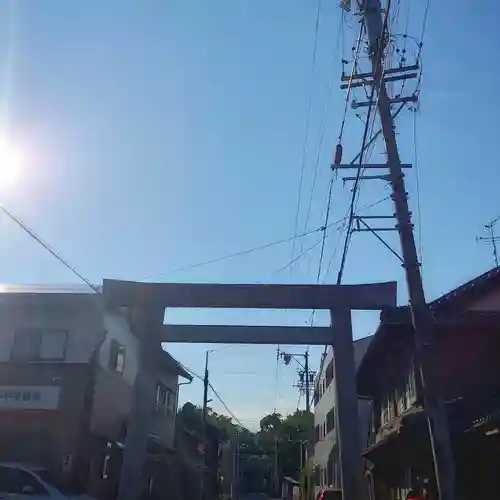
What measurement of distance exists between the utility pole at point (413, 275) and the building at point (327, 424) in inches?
906

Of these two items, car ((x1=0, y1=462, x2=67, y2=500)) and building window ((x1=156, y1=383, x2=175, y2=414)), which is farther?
building window ((x1=156, y1=383, x2=175, y2=414))

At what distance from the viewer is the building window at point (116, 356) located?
72.6 feet

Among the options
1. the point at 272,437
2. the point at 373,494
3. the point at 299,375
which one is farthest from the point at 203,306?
the point at 272,437

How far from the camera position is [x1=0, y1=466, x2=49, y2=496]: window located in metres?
14.0

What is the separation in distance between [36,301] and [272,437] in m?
74.4

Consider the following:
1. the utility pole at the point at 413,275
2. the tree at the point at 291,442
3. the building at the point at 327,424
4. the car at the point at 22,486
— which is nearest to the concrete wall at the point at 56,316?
the car at the point at 22,486

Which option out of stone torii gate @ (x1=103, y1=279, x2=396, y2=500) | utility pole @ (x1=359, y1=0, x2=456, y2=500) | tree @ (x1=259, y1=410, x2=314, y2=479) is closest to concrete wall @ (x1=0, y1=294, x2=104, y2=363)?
stone torii gate @ (x1=103, y1=279, x2=396, y2=500)

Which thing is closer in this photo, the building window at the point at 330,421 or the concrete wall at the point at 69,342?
the concrete wall at the point at 69,342

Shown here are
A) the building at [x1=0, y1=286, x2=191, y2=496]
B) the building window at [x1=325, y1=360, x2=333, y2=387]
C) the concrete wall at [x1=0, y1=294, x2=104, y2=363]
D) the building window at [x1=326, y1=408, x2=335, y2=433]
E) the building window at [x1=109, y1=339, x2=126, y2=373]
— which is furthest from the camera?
the building window at [x1=325, y1=360, x2=333, y2=387]

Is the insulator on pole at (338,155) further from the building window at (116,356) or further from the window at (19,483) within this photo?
the building window at (116,356)

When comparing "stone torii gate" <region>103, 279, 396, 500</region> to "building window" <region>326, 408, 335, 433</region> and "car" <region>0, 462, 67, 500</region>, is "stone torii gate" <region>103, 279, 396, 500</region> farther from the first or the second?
"building window" <region>326, 408, 335, 433</region>

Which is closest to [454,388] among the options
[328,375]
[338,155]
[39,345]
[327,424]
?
[338,155]

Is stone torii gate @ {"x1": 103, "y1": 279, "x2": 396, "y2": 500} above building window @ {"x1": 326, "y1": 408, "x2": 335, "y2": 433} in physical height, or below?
below

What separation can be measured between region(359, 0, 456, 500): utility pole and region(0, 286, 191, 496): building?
9.51 meters
